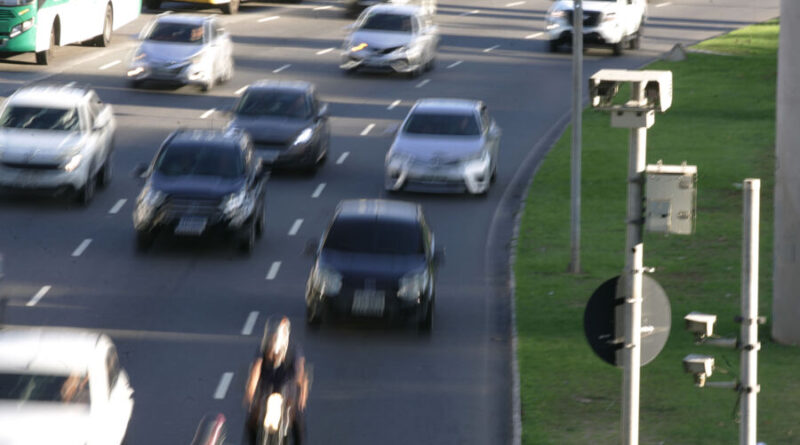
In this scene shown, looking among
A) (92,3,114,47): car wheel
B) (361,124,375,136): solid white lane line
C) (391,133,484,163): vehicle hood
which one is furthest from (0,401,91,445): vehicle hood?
(92,3,114,47): car wheel

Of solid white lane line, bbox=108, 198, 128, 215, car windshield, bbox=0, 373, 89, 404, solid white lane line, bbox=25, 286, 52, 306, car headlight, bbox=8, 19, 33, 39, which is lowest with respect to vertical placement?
solid white lane line, bbox=25, 286, 52, 306

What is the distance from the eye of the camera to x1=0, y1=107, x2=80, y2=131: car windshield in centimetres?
2900

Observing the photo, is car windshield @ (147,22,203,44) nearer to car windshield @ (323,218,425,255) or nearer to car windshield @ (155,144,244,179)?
car windshield @ (155,144,244,179)

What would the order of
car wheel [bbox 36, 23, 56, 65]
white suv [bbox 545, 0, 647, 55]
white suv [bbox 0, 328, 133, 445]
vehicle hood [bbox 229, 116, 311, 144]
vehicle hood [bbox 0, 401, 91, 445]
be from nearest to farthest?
vehicle hood [bbox 0, 401, 91, 445] → white suv [bbox 0, 328, 133, 445] → vehicle hood [bbox 229, 116, 311, 144] → car wheel [bbox 36, 23, 56, 65] → white suv [bbox 545, 0, 647, 55]

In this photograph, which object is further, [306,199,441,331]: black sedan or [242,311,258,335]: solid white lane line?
[242,311,258,335]: solid white lane line

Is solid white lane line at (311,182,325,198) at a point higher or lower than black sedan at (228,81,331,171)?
lower

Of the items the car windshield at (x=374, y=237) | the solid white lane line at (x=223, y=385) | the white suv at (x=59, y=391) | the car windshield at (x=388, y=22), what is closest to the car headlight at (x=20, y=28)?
the car windshield at (x=388, y=22)

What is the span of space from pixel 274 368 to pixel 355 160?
19.1m

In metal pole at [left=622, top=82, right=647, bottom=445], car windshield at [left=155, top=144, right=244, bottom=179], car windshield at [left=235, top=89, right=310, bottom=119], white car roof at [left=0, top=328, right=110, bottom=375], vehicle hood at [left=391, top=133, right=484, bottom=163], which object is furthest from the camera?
car windshield at [left=235, top=89, right=310, bottom=119]

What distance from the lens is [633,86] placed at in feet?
43.1

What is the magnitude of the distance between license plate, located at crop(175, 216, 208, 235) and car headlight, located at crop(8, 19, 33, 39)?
53.9 ft

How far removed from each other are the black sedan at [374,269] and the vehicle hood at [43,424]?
7188 millimetres

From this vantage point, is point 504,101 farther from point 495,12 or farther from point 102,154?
point 495,12

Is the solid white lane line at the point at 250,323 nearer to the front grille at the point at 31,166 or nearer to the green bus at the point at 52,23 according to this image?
the front grille at the point at 31,166
